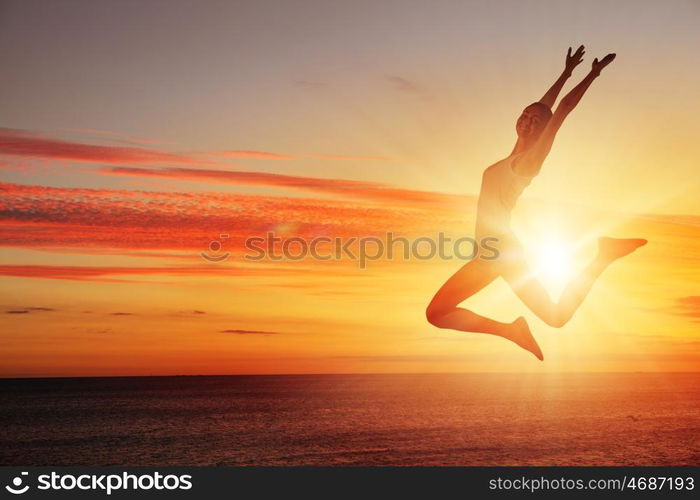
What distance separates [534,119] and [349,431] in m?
29.6

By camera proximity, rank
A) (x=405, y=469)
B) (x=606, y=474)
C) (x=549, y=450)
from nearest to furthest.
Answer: (x=606, y=474) < (x=405, y=469) < (x=549, y=450)

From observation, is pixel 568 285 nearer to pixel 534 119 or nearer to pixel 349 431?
pixel 534 119

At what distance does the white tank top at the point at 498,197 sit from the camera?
8.13 m

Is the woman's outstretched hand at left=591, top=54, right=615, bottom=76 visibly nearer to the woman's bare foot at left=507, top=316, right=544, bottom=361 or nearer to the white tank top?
the white tank top

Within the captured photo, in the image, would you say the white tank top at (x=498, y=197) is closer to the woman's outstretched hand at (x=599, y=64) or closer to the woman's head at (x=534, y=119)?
the woman's head at (x=534, y=119)

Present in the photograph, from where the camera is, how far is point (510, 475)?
9.77 meters

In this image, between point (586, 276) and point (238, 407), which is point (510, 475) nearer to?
point (586, 276)

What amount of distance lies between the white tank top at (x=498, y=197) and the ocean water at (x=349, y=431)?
18.4m

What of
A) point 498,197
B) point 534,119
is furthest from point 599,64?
point 498,197

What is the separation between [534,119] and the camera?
805 centimetres

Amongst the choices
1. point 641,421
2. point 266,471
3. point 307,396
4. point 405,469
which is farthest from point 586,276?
point 307,396

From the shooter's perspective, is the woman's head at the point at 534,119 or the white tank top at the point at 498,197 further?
the white tank top at the point at 498,197

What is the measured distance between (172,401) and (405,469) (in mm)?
51108

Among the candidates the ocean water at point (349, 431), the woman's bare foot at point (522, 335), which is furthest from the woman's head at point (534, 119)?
the ocean water at point (349, 431)
